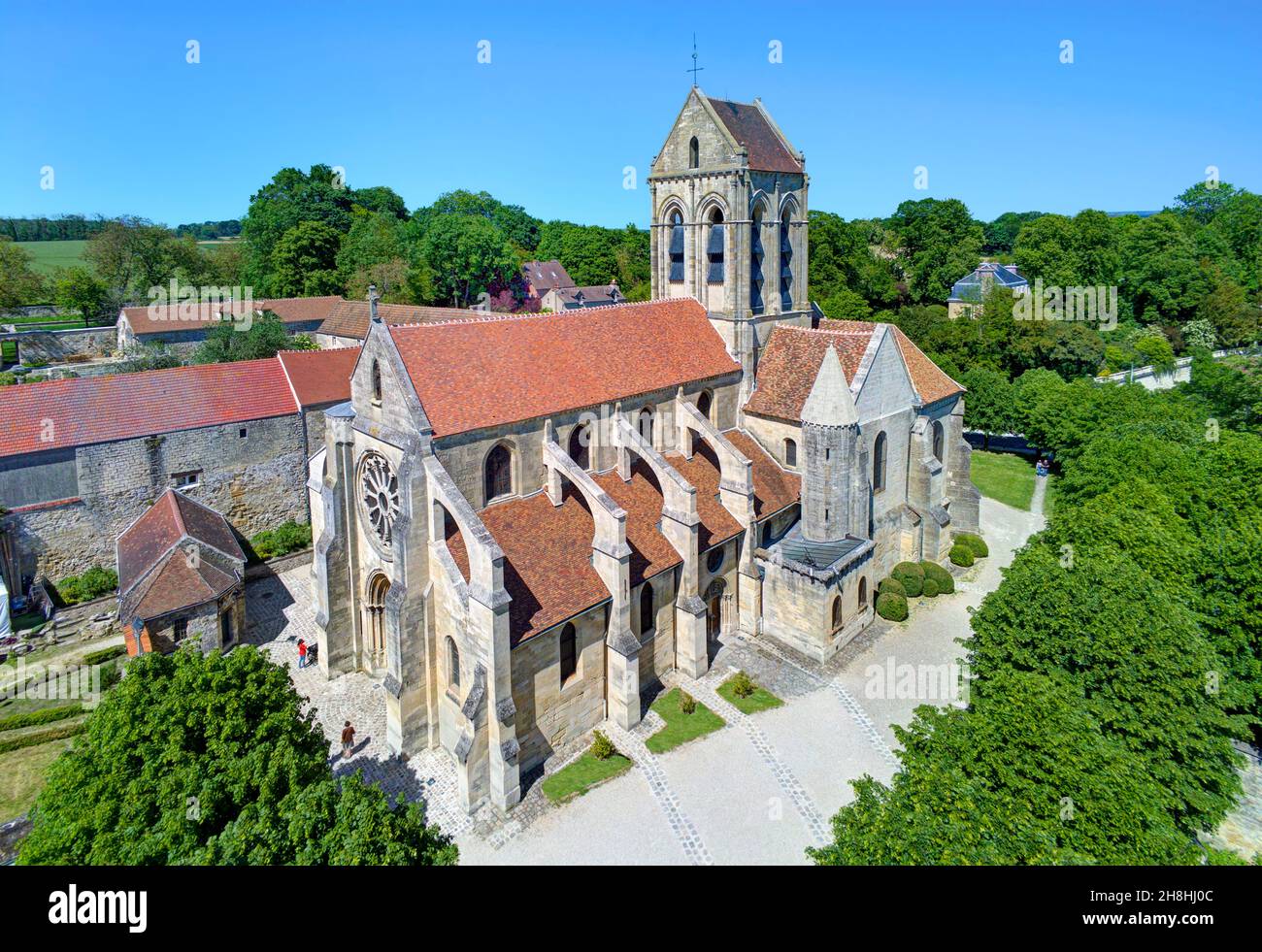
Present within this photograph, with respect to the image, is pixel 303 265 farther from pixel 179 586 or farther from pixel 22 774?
pixel 22 774

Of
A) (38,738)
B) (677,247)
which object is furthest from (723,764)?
(677,247)

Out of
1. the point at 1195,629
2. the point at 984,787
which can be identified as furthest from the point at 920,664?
the point at 984,787

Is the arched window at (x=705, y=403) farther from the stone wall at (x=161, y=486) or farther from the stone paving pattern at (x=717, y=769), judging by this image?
the stone wall at (x=161, y=486)

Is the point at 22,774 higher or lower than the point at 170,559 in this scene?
lower

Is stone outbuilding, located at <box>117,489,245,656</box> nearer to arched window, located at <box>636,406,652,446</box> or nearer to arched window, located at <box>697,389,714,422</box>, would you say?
arched window, located at <box>636,406,652,446</box>

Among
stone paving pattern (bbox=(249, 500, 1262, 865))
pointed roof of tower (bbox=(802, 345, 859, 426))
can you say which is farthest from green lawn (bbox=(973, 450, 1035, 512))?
pointed roof of tower (bbox=(802, 345, 859, 426))
